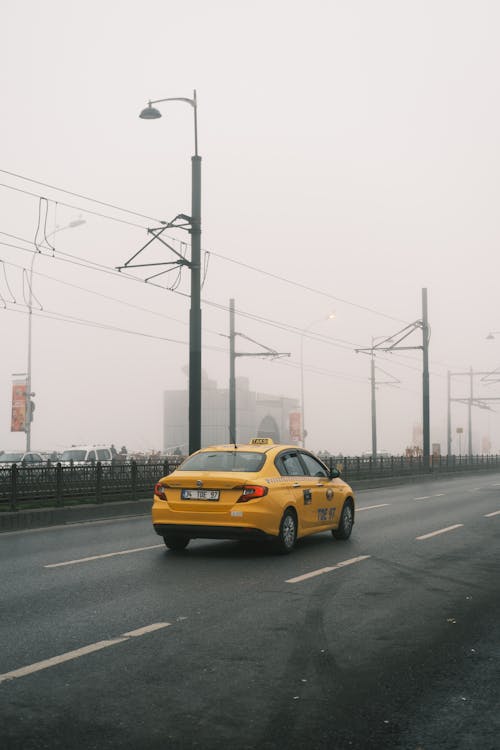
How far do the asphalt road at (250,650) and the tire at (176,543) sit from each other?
0.21 meters

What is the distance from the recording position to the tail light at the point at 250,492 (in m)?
11.5

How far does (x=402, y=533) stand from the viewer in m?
15.1

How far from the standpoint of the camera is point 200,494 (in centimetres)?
1169

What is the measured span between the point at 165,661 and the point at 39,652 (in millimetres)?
928

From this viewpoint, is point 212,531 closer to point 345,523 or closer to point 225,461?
point 225,461

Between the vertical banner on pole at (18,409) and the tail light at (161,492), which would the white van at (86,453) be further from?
the tail light at (161,492)

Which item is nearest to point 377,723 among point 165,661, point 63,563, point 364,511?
point 165,661

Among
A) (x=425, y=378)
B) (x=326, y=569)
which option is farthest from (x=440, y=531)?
(x=425, y=378)

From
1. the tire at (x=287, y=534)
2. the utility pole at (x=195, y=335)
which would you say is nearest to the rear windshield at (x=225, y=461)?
the tire at (x=287, y=534)

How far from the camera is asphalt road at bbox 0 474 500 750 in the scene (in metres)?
4.63

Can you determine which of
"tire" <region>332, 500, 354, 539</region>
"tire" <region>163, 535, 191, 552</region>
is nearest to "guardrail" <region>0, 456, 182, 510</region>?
"tire" <region>163, 535, 191, 552</region>

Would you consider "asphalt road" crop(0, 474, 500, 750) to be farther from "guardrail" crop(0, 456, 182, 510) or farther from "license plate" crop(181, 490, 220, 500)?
"guardrail" crop(0, 456, 182, 510)

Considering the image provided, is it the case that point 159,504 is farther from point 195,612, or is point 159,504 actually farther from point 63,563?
point 195,612

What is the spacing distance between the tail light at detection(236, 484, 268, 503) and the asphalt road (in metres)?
0.80
